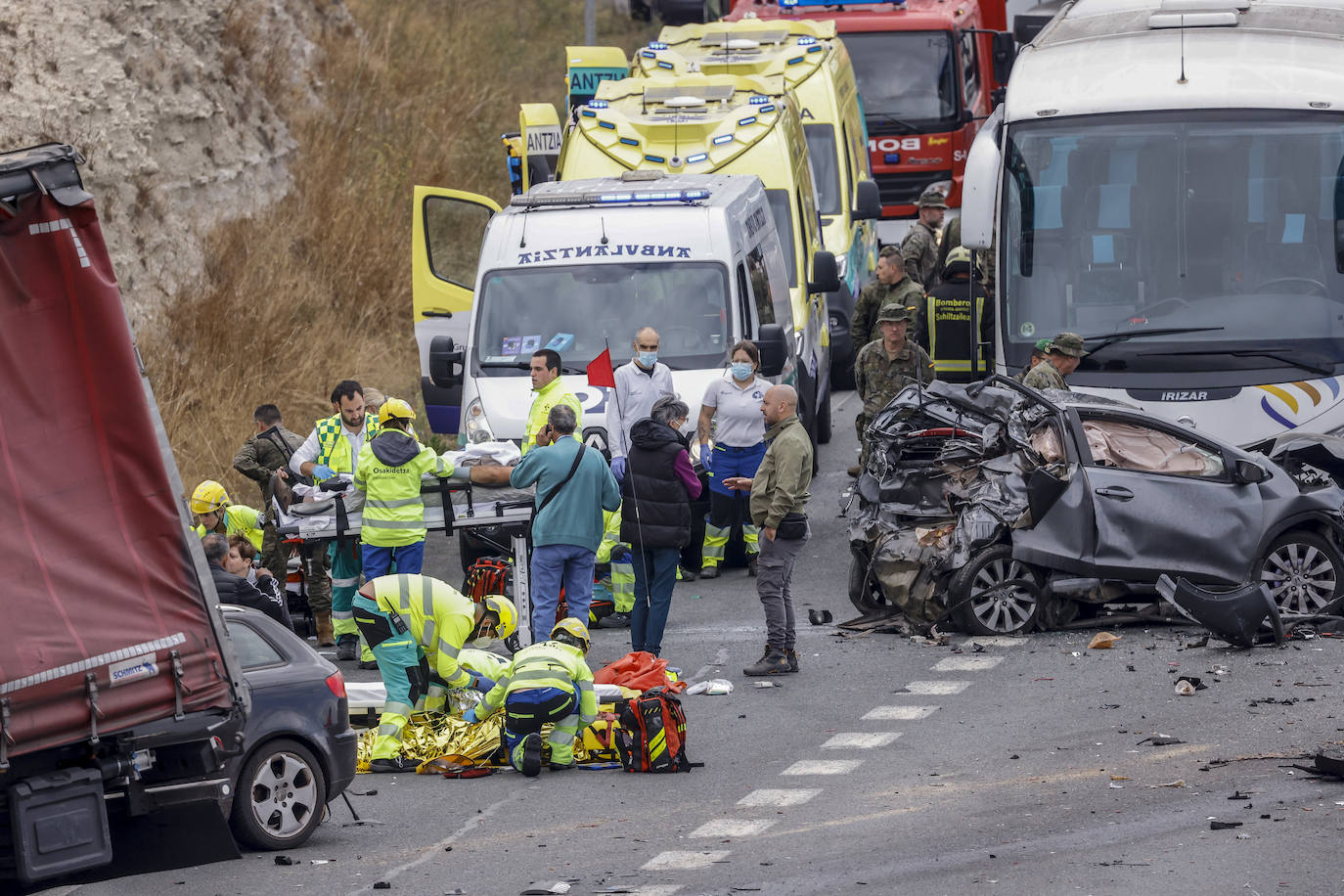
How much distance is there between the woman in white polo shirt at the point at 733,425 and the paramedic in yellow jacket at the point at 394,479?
2.55 metres

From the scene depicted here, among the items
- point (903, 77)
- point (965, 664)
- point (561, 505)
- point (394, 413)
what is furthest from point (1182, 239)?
point (903, 77)

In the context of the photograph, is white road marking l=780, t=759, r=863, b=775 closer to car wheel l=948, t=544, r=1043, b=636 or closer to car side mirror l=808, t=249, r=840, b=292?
car wheel l=948, t=544, r=1043, b=636

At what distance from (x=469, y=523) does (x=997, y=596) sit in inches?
139

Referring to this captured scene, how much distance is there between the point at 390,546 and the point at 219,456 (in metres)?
6.23

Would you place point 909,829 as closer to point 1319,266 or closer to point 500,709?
point 500,709

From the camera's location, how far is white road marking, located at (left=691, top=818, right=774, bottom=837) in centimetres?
942

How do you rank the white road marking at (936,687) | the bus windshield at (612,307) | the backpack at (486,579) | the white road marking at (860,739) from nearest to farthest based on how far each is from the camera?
1. the white road marking at (860,739)
2. the white road marking at (936,687)
3. the backpack at (486,579)
4. the bus windshield at (612,307)

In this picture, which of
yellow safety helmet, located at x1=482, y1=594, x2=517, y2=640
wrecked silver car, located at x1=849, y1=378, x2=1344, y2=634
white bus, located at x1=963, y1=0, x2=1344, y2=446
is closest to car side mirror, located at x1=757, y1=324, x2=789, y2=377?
white bus, located at x1=963, y1=0, x2=1344, y2=446

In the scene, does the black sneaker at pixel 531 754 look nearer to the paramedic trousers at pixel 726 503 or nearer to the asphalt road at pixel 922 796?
the asphalt road at pixel 922 796

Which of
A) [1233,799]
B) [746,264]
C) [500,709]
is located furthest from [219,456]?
[1233,799]

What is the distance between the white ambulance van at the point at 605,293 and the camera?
1547 centimetres

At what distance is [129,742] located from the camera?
7148 millimetres

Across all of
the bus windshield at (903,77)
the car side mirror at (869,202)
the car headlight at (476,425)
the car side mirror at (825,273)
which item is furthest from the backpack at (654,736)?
the bus windshield at (903,77)

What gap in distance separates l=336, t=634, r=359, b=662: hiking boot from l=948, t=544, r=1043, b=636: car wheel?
4.07 m
